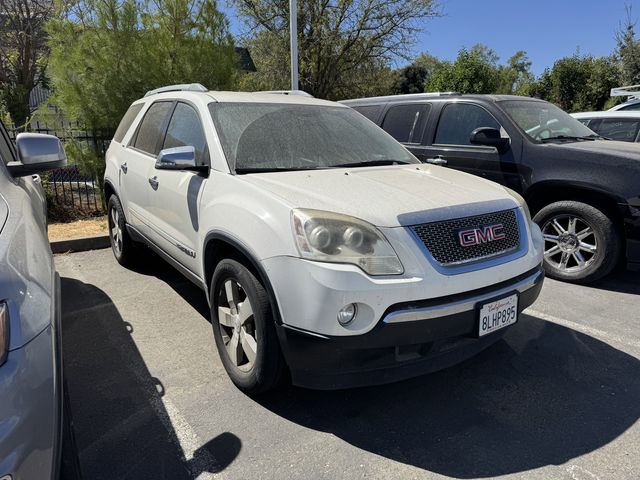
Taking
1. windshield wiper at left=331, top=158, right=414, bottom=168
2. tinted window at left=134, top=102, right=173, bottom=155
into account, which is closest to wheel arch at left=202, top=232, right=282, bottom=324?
windshield wiper at left=331, top=158, right=414, bottom=168

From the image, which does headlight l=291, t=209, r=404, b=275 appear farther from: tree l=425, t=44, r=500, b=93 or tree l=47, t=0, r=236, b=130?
tree l=425, t=44, r=500, b=93

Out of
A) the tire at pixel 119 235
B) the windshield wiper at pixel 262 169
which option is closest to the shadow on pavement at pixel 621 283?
the windshield wiper at pixel 262 169

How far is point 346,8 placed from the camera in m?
16.0

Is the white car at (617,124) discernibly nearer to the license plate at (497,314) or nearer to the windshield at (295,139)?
the windshield at (295,139)

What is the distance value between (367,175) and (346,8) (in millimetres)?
14688

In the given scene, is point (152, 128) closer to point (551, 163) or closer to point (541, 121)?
point (551, 163)

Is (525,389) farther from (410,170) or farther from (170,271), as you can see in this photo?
(170,271)

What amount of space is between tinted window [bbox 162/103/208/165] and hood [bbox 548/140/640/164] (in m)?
3.53

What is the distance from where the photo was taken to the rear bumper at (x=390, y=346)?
2.34 meters

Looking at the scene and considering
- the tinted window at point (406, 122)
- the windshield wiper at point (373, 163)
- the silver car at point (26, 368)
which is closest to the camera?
the silver car at point (26, 368)

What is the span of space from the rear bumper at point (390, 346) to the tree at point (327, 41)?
14.7 m

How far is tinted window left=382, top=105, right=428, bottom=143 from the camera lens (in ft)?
19.8

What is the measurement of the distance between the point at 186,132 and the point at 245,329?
5.57ft

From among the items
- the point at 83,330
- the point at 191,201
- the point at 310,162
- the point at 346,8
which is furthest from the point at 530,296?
the point at 346,8
